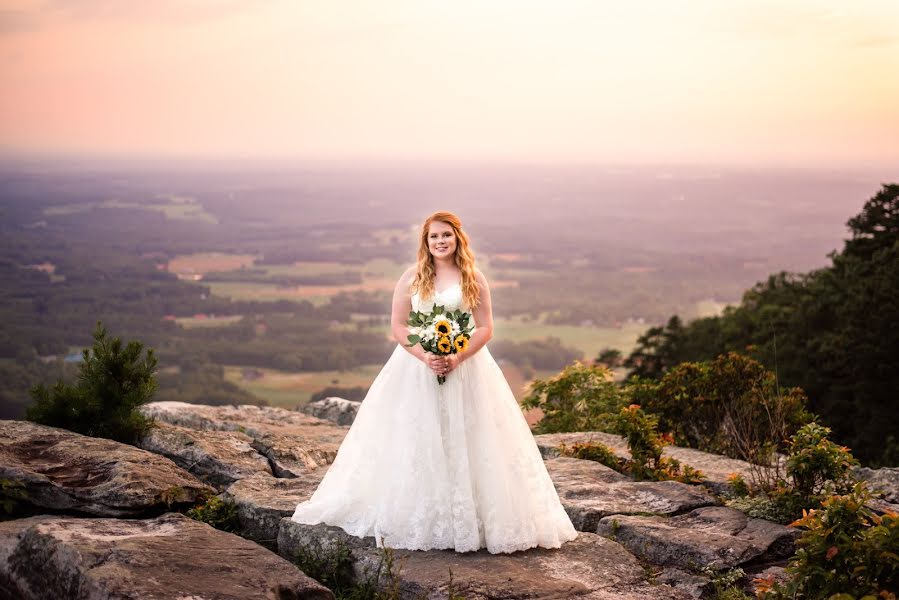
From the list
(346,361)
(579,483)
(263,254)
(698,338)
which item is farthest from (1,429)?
(263,254)

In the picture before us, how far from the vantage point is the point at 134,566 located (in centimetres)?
525

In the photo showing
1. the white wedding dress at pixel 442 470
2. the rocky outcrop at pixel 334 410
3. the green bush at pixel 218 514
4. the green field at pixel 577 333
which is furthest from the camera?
the green field at pixel 577 333

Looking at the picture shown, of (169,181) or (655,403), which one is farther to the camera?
(169,181)

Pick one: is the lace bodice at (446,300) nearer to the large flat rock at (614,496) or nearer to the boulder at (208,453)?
the large flat rock at (614,496)

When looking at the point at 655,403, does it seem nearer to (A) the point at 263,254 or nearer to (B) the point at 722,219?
(A) the point at 263,254

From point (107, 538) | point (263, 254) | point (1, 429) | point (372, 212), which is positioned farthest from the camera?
point (372, 212)

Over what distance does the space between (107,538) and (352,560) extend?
1.83 m

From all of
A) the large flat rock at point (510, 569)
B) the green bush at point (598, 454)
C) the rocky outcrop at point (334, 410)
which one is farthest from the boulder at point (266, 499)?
the rocky outcrop at point (334, 410)

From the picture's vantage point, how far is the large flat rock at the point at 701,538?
21.1 feet

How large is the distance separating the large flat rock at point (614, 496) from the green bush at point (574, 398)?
4.47 m

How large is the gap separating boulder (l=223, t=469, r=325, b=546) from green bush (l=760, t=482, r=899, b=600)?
415cm

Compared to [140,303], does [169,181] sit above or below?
above

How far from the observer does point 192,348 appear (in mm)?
63938

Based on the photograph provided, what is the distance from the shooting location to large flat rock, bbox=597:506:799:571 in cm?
643
